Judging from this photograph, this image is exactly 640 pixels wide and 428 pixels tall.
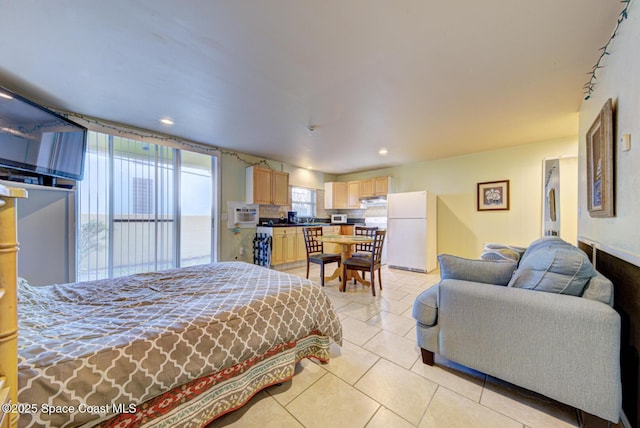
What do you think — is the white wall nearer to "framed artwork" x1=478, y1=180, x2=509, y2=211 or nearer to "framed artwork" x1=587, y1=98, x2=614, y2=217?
"framed artwork" x1=587, y1=98, x2=614, y2=217

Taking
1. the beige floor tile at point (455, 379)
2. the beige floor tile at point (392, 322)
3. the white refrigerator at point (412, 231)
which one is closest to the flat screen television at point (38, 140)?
the beige floor tile at point (392, 322)

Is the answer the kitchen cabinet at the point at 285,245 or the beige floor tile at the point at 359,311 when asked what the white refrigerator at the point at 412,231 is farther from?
the beige floor tile at the point at 359,311

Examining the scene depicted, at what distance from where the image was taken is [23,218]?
2.40m

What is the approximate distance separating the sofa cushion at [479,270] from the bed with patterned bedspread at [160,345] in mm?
934

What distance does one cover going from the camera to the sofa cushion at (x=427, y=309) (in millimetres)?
1652

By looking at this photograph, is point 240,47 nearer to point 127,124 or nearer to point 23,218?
point 127,124

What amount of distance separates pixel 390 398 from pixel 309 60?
7.99ft

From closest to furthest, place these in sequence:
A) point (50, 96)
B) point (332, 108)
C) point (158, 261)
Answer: point (50, 96)
point (332, 108)
point (158, 261)

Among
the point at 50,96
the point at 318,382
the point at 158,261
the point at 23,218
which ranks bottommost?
the point at 318,382

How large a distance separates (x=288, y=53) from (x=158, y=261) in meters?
3.35

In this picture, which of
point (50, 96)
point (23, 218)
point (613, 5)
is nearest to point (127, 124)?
point (50, 96)

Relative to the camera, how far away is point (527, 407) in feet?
4.32

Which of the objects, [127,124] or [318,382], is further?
[127,124]

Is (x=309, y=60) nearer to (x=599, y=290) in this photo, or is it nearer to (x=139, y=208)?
(x=599, y=290)
